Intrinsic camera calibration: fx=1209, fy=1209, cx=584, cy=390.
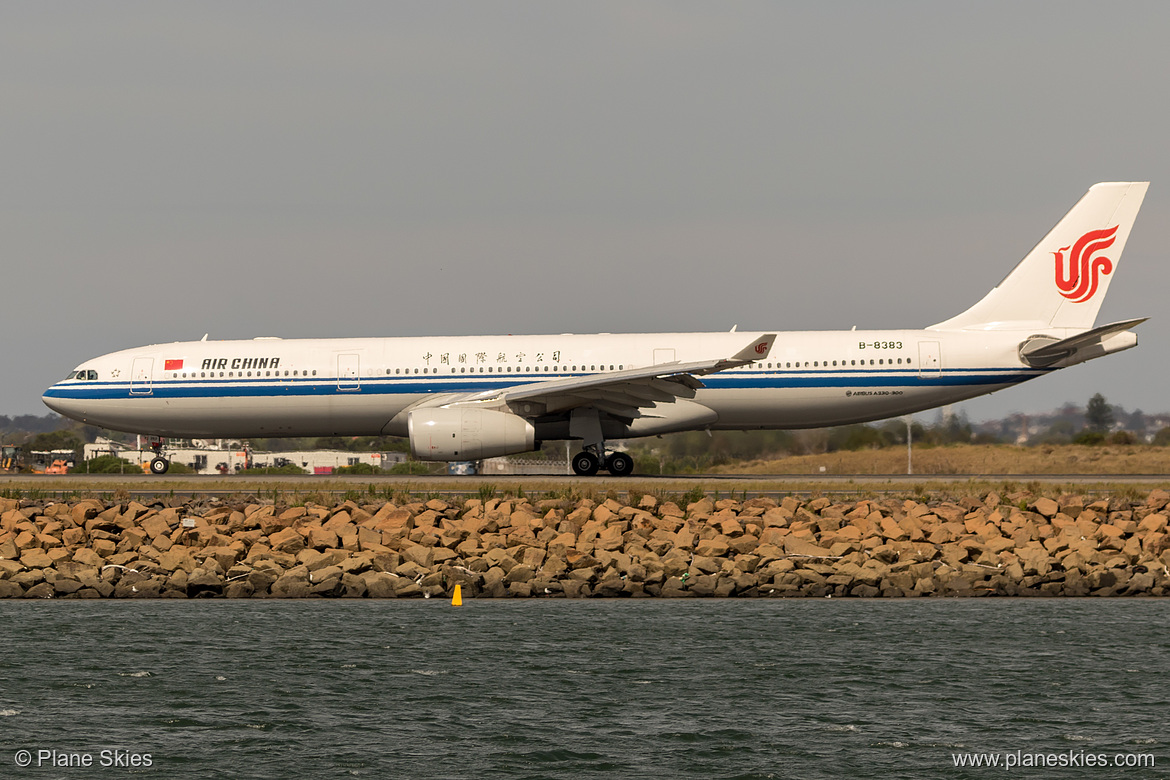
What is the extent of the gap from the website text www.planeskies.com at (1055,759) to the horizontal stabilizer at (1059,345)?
18.1 m

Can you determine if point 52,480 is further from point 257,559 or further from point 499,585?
point 499,585

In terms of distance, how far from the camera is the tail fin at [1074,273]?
31.1m

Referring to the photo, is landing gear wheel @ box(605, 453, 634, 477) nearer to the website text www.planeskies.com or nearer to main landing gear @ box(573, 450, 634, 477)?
main landing gear @ box(573, 450, 634, 477)

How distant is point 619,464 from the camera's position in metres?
29.8

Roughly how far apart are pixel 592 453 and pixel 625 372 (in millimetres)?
2218

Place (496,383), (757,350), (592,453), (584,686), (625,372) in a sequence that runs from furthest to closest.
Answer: (496,383) → (592,453) → (625,372) → (757,350) → (584,686)

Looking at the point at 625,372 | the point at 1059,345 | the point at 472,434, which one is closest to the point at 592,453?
the point at 625,372

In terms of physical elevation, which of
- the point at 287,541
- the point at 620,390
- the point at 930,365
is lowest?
the point at 287,541

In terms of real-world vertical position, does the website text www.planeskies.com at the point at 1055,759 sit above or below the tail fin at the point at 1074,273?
below

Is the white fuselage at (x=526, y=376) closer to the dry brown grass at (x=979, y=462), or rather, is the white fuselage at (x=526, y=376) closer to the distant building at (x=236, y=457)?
the dry brown grass at (x=979, y=462)

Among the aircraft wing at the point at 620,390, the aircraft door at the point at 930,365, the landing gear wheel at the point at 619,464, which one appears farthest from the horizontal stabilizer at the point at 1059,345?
the landing gear wheel at the point at 619,464

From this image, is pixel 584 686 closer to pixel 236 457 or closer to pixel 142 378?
pixel 142 378

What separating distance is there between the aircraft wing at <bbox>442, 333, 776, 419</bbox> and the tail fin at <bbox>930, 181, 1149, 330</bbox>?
766 cm

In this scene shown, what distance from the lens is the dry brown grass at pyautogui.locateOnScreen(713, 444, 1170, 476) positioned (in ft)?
112
